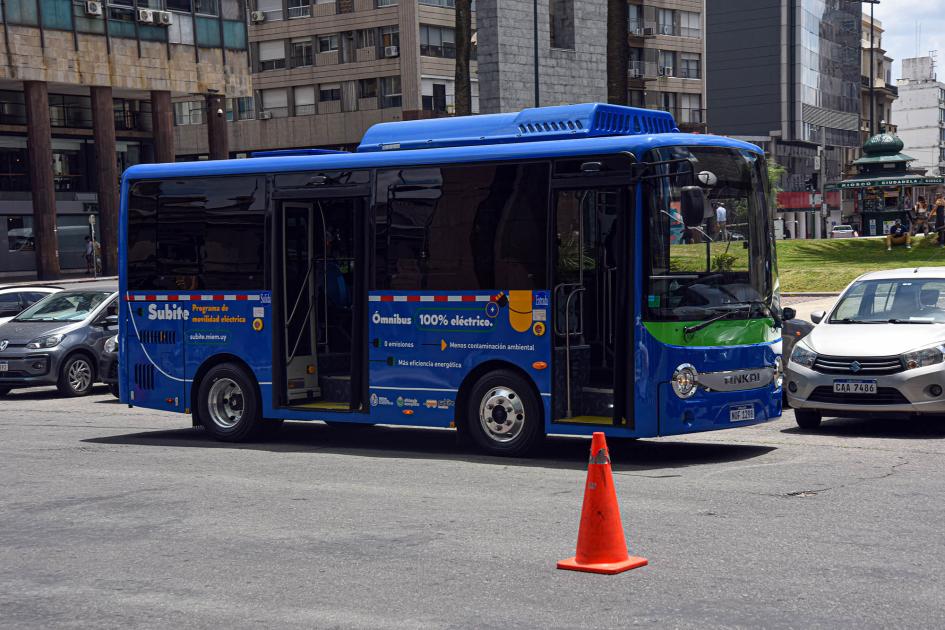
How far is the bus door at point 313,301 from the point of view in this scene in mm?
13734

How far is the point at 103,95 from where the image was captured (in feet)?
180

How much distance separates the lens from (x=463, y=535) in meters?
8.49

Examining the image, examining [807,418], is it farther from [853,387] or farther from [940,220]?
[940,220]

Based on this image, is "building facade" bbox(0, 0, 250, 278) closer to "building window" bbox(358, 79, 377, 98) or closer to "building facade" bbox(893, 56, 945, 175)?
"building window" bbox(358, 79, 377, 98)

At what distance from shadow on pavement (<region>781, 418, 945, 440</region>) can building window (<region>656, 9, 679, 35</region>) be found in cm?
7050

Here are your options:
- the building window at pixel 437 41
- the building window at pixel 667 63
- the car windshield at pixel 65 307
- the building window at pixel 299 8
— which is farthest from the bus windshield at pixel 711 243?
the building window at pixel 667 63

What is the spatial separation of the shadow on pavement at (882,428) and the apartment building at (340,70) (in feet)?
169

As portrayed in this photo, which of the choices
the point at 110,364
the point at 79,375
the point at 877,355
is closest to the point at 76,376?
the point at 79,375

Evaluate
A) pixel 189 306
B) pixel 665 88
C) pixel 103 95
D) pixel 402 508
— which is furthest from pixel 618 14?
pixel 665 88

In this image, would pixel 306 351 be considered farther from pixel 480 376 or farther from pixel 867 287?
pixel 867 287

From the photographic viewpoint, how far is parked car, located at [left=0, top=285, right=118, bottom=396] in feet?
67.9

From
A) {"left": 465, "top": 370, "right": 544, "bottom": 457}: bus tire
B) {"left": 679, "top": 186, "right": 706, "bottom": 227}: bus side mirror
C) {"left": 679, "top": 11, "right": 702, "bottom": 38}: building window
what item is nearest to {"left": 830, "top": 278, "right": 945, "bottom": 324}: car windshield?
{"left": 679, "top": 186, "right": 706, "bottom": 227}: bus side mirror

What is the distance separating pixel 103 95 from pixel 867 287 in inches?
1798

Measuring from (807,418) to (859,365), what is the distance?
1.12 m
